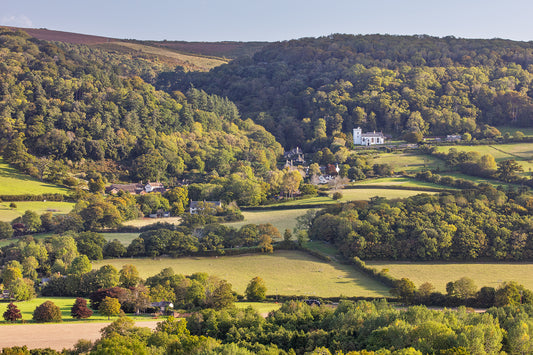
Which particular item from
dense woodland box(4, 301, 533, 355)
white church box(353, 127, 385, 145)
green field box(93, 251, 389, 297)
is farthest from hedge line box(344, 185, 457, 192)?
dense woodland box(4, 301, 533, 355)

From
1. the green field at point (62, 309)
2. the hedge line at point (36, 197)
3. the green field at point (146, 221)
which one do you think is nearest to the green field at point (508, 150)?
the green field at point (146, 221)

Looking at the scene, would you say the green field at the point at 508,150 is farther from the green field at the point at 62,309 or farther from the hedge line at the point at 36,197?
the green field at the point at 62,309

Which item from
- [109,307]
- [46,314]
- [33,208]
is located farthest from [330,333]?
[33,208]

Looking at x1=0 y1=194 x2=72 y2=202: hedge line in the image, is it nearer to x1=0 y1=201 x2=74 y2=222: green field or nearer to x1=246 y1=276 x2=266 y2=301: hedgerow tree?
→ x1=0 y1=201 x2=74 y2=222: green field

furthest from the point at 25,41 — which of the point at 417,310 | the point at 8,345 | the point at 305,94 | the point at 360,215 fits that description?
the point at 417,310

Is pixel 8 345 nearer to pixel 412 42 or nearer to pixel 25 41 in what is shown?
pixel 25 41

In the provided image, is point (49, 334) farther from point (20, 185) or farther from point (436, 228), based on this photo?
point (20, 185)
